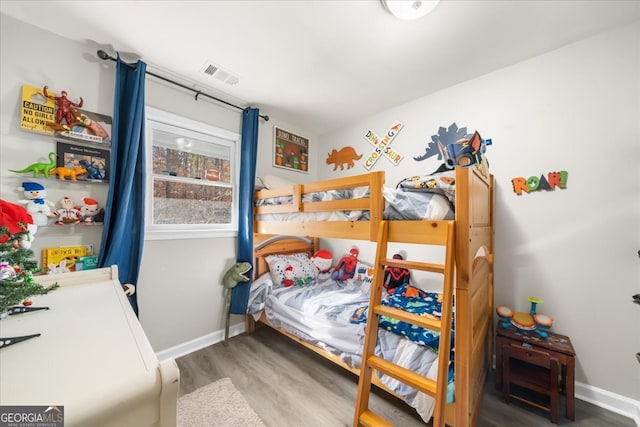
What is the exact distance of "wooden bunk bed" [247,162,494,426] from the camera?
3.91 feet

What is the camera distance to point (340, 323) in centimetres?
180

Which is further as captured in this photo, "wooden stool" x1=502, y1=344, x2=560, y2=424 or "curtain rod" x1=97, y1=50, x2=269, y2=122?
"curtain rod" x1=97, y1=50, x2=269, y2=122

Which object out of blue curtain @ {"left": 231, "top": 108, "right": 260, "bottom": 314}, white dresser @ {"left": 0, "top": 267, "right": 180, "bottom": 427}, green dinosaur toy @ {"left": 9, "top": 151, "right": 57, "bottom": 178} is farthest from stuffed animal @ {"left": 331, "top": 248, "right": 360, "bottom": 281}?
green dinosaur toy @ {"left": 9, "top": 151, "right": 57, "bottom": 178}

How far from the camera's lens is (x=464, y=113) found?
7.33ft

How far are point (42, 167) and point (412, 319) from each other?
2.49 metres

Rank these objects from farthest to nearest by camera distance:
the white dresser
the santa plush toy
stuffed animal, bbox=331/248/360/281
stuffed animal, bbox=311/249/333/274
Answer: stuffed animal, bbox=311/249/333/274 → stuffed animal, bbox=331/248/360/281 → the santa plush toy → the white dresser

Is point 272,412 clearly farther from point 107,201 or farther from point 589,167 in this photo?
point 589,167

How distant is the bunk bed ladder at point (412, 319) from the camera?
1.13 m

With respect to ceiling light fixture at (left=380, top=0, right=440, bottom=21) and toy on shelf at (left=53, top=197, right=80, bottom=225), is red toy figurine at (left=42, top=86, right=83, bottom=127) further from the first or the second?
ceiling light fixture at (left=380, top=0, right=440, bottom=21)

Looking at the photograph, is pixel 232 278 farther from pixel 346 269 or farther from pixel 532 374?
pixel 532 374

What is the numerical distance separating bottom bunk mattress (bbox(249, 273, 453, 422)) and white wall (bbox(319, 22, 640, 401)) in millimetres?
1190

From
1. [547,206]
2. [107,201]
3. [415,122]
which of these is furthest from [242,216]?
[547,206]

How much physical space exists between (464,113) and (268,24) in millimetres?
1879

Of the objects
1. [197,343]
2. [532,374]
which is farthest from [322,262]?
[532,374]
